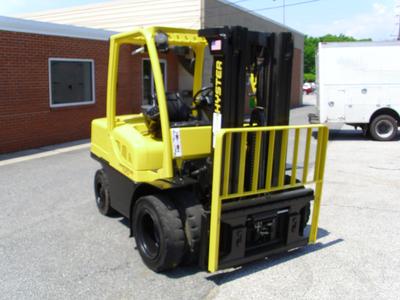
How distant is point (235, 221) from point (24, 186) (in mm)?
5118

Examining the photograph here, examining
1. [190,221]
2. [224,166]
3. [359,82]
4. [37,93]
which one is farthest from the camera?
[359,82]

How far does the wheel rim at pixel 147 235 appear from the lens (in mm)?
3977

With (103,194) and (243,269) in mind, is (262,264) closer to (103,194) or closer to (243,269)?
(243,269)

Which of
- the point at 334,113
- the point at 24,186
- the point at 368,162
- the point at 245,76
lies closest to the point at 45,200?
the point at 24,186

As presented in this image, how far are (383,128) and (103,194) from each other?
10774 mm

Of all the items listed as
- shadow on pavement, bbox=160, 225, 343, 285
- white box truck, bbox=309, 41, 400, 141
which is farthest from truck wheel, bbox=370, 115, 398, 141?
shadow on pavement, bbox=160, 225, 343, 285

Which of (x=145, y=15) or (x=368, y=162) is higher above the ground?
(x=145, y=15)

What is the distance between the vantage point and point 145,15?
1644 centimetres

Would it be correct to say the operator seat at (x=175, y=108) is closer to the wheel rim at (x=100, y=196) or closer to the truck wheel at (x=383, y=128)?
the wheel rim at (x=100, y=196)

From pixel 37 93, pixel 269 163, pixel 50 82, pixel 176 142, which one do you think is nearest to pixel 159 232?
pixel 176 142

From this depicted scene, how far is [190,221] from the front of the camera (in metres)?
3.63

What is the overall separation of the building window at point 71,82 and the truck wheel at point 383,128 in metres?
9.58

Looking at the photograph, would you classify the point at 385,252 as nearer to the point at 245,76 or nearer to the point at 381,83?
the point at 245,76

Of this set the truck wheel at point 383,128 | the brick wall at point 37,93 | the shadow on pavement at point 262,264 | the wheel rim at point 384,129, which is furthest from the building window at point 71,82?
the wheel rim at point 384,129
